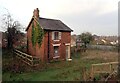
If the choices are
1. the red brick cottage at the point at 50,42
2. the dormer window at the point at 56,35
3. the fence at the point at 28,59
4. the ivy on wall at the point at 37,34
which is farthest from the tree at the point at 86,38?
the fence at the point at 28,59

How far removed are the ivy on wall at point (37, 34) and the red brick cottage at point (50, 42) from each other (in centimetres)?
51

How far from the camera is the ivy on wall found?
94.0 feet

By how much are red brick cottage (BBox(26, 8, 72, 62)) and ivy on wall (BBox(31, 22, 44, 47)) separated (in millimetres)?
507

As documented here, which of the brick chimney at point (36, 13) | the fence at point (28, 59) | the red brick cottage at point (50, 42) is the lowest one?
the fence at point (28, 59)

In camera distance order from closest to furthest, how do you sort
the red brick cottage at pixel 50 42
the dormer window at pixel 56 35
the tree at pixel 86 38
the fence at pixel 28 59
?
the fence at pixel 28 59 → the red brick cottage at pixel 50 42 → the dormer window at pixel 56 35 → the tree at pixel 86 38

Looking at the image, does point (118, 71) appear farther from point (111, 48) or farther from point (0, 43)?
point (111, 48)

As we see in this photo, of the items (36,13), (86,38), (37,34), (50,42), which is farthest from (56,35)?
(86,38)

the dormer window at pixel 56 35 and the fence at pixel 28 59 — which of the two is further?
the dormer window at pixel 56 35

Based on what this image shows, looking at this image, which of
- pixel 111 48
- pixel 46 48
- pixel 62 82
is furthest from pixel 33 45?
pixel 111 48

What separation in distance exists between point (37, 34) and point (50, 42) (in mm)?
2371

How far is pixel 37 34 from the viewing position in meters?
29.1

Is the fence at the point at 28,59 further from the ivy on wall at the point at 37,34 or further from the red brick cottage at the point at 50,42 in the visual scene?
the ivy on wall at the point at 37,34

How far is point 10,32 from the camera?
3516 cm

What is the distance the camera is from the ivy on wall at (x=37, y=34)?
2866 cm
